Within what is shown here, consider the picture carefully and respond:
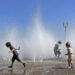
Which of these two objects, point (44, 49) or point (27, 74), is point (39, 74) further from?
point (44, 49)

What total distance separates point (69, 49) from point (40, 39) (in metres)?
36.6

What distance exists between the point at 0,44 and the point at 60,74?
3497cm

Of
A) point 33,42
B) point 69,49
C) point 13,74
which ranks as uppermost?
point 33,42

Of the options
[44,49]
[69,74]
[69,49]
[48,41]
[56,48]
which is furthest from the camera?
[48,41]

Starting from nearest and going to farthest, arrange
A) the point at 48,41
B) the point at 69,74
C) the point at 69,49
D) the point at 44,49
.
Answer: the point at 69,74, the point at 69,49, the point at 44,49, the point at 48,41

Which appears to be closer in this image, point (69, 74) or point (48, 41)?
point (69, 74)

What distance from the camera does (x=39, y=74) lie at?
11.4 meters

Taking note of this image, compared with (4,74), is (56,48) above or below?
above

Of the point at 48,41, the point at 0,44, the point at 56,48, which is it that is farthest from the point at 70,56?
the point at 48,41

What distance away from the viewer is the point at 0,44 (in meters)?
45.6

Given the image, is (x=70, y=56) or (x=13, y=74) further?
(x=70, y=56)

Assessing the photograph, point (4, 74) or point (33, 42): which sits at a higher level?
point (33, 42)

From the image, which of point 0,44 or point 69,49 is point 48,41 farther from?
point 69,49

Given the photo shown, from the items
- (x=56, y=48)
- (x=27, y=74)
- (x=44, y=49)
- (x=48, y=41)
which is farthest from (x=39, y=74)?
(x=48, y=41)
